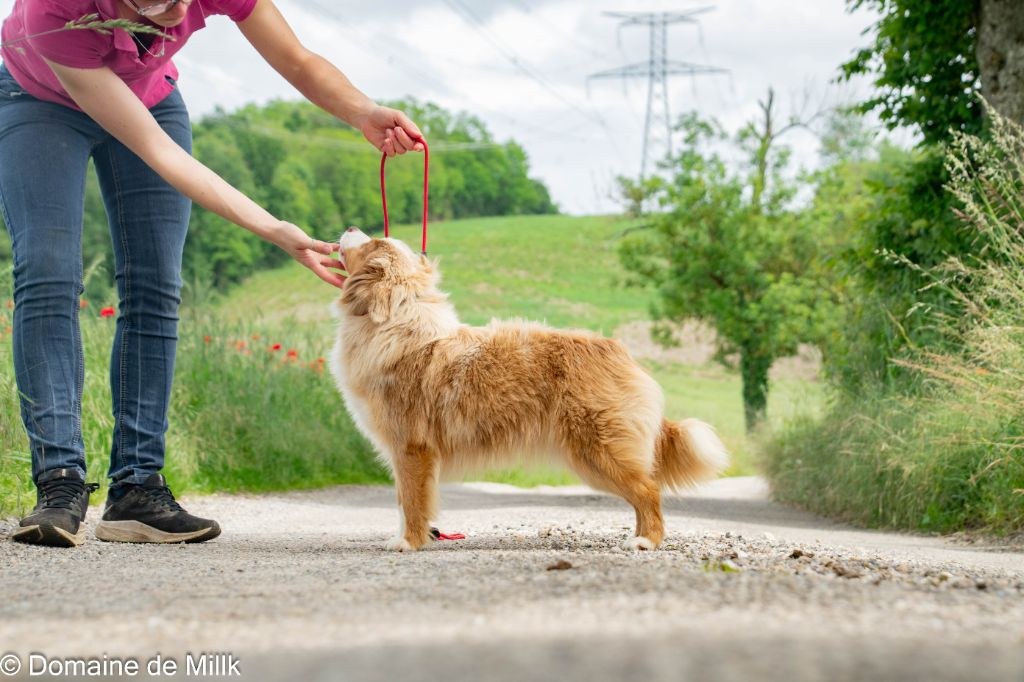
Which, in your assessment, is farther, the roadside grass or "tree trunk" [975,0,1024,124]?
"tree trunk" [975,0,1024,124]

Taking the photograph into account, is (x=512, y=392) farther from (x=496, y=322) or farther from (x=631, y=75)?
(x=631, y=75)

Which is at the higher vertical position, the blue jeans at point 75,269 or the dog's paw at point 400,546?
the blue jeans at point 75,269

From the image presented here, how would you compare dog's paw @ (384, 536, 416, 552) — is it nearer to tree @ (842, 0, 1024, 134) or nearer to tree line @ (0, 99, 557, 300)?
tree @ (842, 0, 1024, 134)

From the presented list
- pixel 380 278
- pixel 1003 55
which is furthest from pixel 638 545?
pixel 1003 55

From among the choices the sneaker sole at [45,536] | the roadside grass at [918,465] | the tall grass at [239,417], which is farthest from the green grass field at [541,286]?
the sneaker sole at [45,536]

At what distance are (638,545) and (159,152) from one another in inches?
89.8

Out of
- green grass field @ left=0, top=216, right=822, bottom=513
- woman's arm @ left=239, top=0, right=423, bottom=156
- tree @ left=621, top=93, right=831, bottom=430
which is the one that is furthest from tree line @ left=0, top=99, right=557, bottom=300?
woman's arm @ left=239, top=0, right=423, bottom=156

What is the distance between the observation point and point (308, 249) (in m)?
3.51

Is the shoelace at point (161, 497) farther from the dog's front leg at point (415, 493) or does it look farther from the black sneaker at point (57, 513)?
the dog's front leg at point (415, 493)

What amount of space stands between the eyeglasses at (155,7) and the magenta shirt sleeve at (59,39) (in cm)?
18

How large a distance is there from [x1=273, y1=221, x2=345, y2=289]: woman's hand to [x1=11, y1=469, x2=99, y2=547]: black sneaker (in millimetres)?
1193

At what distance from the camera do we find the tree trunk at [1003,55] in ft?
23.2

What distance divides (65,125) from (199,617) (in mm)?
2266

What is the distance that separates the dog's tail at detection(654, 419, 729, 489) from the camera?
372 cm
